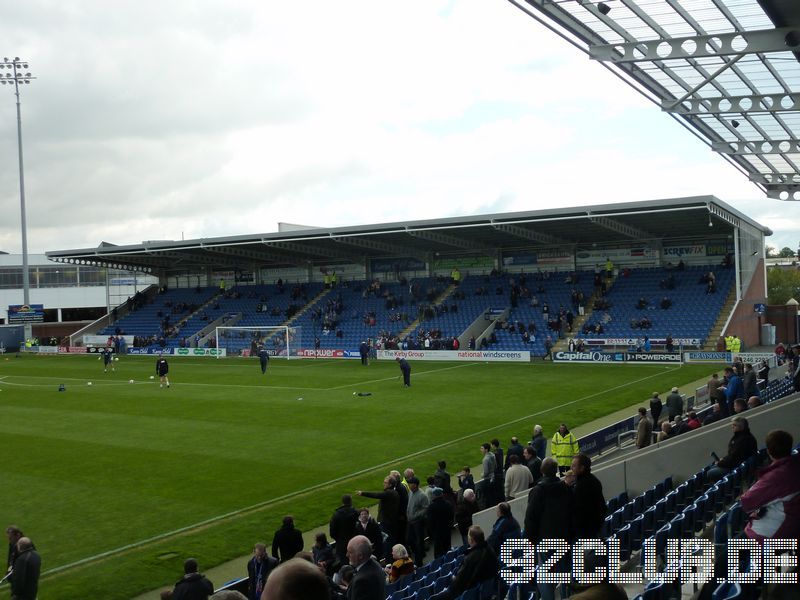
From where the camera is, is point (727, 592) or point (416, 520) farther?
point (416, 520)

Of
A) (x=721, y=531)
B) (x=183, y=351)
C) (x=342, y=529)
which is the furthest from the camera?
(x=183, y=351)

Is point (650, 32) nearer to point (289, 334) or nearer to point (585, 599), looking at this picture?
point (585, 599)

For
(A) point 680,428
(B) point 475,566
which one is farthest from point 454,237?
(B) point 475,566

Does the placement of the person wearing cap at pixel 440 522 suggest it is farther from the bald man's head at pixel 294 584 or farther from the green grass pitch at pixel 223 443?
the bald man's head at pixel 294 584

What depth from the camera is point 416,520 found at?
11.5 meters

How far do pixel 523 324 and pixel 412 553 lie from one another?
36.9 metres

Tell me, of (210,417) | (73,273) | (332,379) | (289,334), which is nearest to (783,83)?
(210,417)

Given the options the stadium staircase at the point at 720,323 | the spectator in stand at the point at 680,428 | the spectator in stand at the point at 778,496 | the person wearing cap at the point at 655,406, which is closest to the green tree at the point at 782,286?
the stadium staircase at the point at 720,323

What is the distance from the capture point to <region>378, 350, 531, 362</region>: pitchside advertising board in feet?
144

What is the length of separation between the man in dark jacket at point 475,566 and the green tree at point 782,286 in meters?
80.5

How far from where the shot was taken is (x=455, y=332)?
162ft

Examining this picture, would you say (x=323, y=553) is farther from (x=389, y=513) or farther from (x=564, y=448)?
(x=564, y=448)

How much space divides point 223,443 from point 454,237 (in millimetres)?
32699

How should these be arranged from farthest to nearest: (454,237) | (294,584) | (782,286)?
(782,286)
(454,237)
(294,584)
